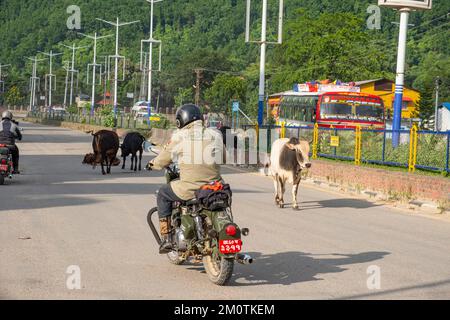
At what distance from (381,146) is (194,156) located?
14909 millimetres

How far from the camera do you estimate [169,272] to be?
9438 millimetres

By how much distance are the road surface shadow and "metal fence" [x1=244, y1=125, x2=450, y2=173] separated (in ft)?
30.5

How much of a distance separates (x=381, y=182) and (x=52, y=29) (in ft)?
598

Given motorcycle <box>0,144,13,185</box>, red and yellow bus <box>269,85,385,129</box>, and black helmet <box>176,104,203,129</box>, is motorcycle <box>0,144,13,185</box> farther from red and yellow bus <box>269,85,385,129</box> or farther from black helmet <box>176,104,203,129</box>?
red and yellow bus <box>269,85,385,129</box>

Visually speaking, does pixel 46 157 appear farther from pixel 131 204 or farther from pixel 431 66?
pixel 431 66

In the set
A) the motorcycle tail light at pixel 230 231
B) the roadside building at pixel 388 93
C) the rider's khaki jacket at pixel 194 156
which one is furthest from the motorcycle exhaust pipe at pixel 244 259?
the roadside building at pixel 388 93

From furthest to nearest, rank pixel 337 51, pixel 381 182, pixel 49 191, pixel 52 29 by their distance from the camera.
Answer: pixel 52 29
pixel 337 51
pixel 381 182
pixel 49 191

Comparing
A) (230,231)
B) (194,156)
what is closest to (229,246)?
(230,231)

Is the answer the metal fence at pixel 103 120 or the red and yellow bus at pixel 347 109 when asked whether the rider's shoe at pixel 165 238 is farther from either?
the metal fence at pixel 103 120

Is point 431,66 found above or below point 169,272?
above

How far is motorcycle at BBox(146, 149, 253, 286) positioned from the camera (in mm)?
8398

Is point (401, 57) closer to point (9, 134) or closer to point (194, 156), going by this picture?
point (9, 134)

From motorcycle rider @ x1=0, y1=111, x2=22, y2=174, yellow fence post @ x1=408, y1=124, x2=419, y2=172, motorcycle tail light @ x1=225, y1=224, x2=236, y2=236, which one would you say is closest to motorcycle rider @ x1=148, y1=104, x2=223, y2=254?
motorcycle tail light @ x1=225, y1=224, x2=236, y2=236

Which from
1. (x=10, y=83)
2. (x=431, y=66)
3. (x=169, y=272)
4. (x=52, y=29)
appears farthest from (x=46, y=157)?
(x=52, y=29)
